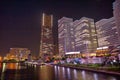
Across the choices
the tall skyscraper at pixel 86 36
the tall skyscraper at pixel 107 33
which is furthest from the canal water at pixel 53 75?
the tall skyscraper at pixel 86 36

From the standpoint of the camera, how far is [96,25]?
166 m

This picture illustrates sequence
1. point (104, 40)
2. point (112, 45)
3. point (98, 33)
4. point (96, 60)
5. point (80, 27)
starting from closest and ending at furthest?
point (96, 60) < point (112, 45) < point (104, 40) < point (98, 33) < point (80, 27)

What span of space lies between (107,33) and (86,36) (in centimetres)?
2526

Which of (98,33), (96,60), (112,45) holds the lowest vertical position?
(96,60)

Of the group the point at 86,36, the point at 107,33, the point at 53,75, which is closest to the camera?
the point at 53,75

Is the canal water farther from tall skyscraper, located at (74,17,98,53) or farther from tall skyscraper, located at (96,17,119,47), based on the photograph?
tall skyscraper, located at (74,17,98,53)

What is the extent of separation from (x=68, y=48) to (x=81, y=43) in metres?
27.0

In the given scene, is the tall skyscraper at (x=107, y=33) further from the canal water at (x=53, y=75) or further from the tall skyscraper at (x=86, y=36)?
the canal water at (x=53, y=75)

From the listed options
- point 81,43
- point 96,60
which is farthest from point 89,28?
point 96,60

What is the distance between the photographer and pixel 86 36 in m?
165

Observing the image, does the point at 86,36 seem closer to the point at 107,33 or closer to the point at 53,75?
the point at 107,33

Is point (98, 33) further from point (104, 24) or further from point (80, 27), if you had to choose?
point (80, 27)

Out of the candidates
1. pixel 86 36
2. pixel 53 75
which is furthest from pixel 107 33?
pixel 53 75

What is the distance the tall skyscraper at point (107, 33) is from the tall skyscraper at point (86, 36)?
30.8 feet
